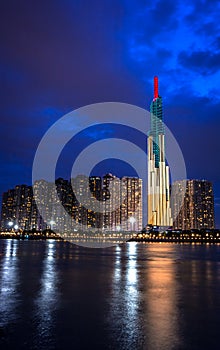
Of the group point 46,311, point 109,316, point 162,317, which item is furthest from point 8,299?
point 162,317

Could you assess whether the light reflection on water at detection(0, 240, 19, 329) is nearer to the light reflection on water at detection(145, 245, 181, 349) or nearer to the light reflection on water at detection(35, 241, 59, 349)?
the light reflection on water at detection(35, 241, 59, 349)

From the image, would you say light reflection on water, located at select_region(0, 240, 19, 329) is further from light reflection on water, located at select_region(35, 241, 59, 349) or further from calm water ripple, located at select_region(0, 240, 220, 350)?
light reflection on water, located at select_region(35, 241, 59, 349)

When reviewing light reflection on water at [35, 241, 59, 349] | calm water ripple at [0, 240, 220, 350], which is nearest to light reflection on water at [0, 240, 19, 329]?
calm water ripple at [0, 240, 220, 350]

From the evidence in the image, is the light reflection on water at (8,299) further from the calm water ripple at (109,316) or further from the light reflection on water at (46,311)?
the light reflection on water at (46,311)

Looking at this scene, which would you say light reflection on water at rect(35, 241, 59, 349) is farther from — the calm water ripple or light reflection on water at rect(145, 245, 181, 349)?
light reflection on water at rect(145, 245, 181, 349)

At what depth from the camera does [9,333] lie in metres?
9.16

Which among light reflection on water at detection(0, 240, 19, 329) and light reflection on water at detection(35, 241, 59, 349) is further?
light reflection on water at detection(0, 240, 19, 329)

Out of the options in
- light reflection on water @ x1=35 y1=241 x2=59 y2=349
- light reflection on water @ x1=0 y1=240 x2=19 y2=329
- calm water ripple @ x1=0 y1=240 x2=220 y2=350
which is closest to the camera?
calm water ripple @ x1=0 y1=240 x2=220 y2=350

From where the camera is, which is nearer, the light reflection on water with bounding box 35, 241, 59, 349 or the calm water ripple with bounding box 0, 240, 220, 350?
the calm water ripple with bounding box 0, 240, 220, 350

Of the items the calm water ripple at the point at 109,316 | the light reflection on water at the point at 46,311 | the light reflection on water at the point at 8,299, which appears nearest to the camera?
the calm water ripple at the point at 109,316

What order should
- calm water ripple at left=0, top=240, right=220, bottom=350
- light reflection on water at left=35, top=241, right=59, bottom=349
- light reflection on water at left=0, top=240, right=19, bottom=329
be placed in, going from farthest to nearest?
1. light reflection on water at left=0, top=240, right=19, bottom=329
2. light reflection on water at left=35, top=241, right=59, bottom=349
3. calm water ripple at left=0, top=240, right=220, bottom=350

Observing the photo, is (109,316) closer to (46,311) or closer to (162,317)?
(162,317)

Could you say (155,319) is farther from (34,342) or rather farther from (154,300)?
(34,342)

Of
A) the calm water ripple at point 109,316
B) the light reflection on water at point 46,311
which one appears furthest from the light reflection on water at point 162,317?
the light reflection on water at point 46,311
